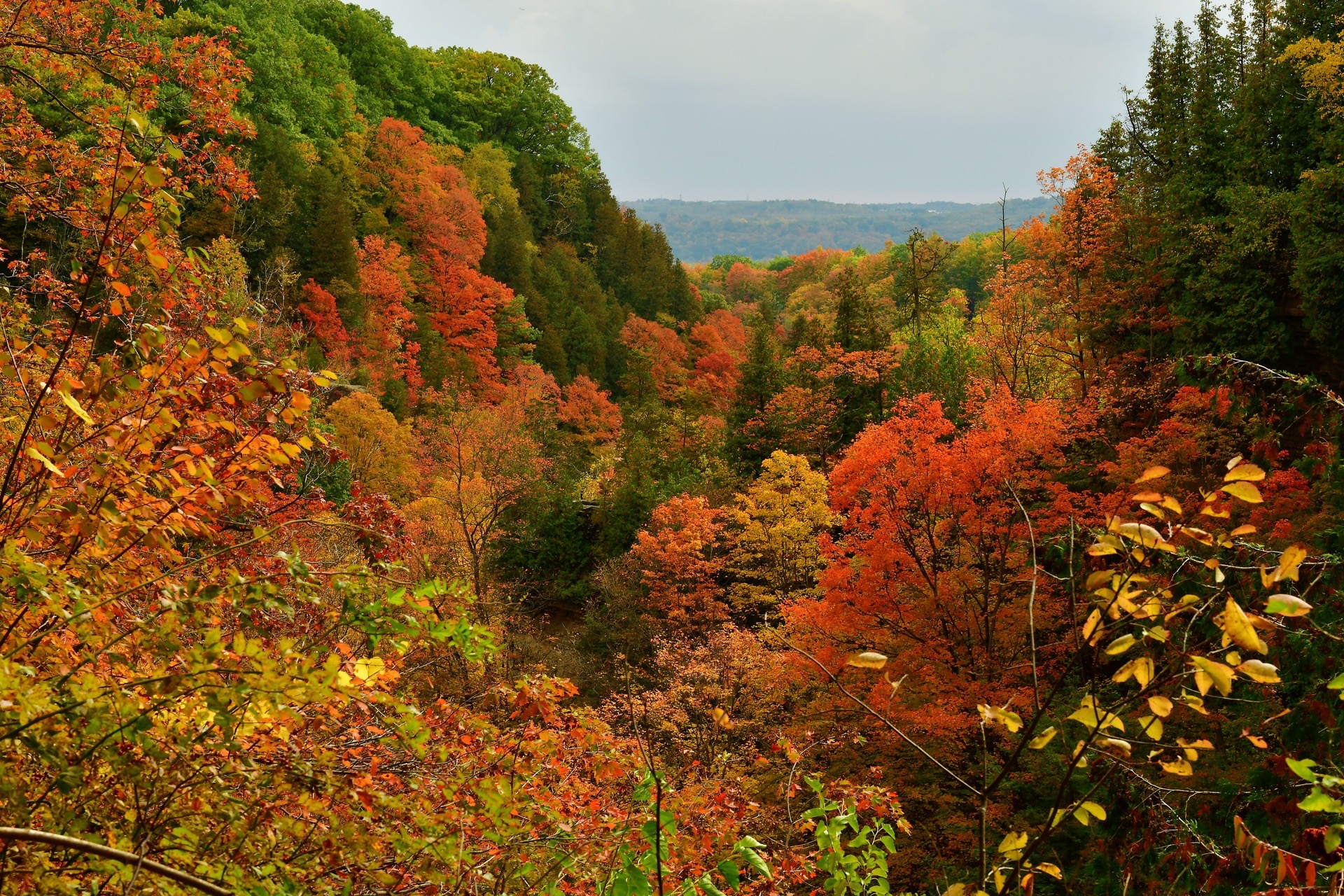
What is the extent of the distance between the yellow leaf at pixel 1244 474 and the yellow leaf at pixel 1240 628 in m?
0.22

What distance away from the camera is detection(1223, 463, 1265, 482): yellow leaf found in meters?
1.37

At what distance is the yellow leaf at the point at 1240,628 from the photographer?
4.18ft

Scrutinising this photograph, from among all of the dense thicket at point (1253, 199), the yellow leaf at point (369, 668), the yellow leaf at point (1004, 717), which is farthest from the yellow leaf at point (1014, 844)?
the dense thicket at point (1253, 199)

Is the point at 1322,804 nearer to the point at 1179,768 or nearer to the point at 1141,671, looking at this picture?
the point at 1179,768

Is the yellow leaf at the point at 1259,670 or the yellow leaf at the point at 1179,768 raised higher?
the yellow leaf at the point at 1259,670

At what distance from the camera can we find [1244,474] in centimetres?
141

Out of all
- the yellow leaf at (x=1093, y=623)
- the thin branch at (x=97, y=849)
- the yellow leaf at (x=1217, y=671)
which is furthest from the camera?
the yellow leaf at (x=1093, y=623)

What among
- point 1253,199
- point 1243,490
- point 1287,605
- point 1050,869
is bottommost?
point 1050,869

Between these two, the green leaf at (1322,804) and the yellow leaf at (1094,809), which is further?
the yellow leaf at (1094,809)

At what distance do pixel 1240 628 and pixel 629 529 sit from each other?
2389 cm

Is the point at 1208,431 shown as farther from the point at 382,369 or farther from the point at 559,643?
the point at 382,369

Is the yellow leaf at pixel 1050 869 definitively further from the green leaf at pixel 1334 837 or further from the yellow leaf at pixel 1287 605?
the yellow leaf at pixel 1287 605

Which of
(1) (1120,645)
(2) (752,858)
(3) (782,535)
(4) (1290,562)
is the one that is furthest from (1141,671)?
(3) (782,535)

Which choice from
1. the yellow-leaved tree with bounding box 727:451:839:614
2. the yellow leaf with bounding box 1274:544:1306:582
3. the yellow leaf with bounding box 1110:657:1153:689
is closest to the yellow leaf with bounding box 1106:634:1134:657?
the yellow leaf with bounding box 1110:657:1153:689
